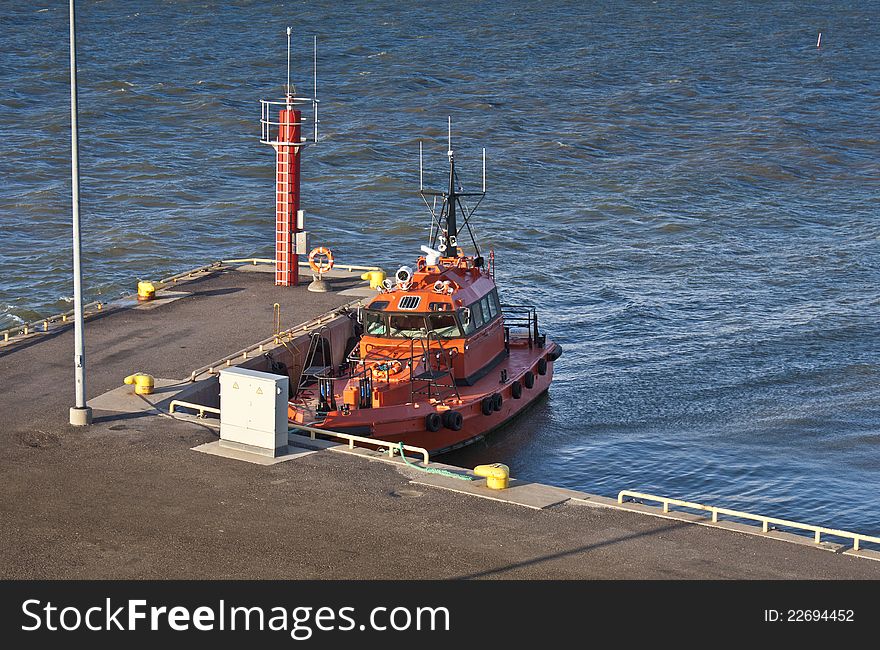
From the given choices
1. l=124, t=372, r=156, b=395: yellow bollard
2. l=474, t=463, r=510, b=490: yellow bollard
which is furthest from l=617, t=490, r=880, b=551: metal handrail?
l=124, t=372, r=156, b=395: yellow bollard

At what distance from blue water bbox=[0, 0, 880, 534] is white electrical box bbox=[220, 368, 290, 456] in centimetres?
856

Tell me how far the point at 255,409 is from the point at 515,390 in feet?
35.9

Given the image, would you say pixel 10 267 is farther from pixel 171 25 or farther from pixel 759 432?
pixel 171 25

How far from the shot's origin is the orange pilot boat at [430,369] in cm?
2700

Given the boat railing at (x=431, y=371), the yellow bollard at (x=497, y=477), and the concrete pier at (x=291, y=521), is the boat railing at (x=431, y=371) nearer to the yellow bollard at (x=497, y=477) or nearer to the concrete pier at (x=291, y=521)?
the concrete pier at (x=291, y=521)

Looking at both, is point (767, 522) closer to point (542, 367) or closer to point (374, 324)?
point (374, 324)

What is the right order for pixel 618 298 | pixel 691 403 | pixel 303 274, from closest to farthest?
pixel 691 403 < pixel 303 274 < pixel 618 298

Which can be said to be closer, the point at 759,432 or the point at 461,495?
the point at 461,495

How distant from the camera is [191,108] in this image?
81.4 m

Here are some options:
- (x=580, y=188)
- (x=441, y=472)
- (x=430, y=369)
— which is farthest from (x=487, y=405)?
(x=580, y=188)

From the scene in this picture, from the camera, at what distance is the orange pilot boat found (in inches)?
1063

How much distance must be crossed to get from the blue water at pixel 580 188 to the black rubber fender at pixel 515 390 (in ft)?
3.45
